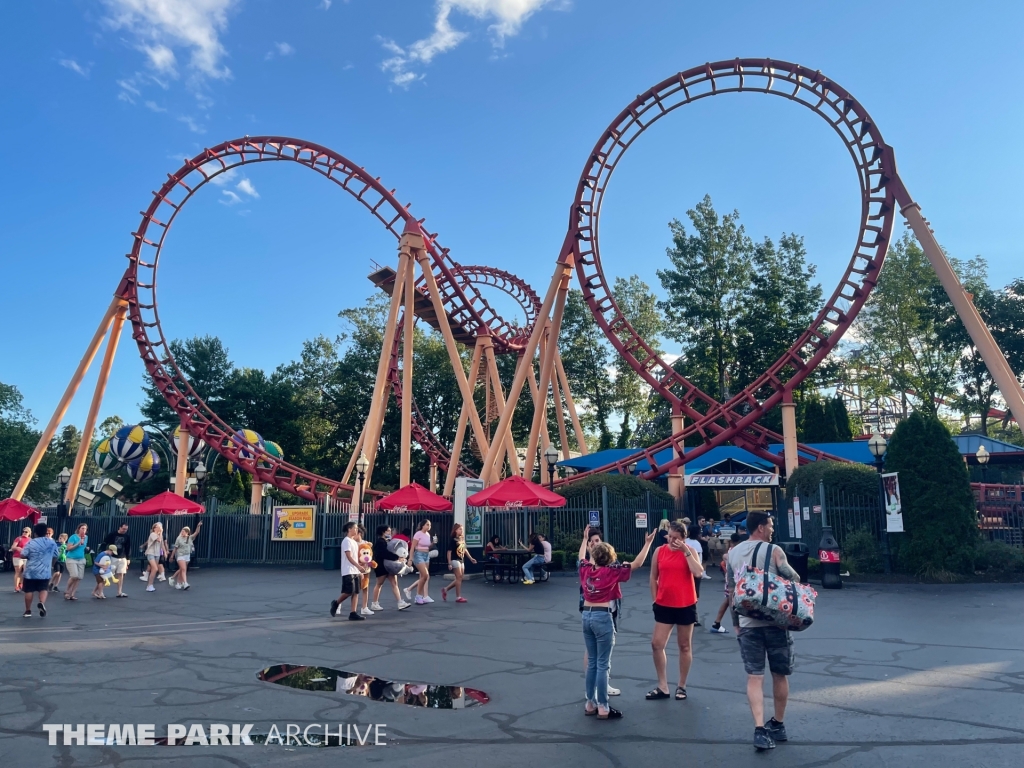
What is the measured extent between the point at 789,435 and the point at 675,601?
18.6 metres

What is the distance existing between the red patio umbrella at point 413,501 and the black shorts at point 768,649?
1614 centimetres

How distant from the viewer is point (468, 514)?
21.0m

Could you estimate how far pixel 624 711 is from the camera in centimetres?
655

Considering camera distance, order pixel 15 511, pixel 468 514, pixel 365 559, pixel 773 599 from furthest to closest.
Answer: pixel 15 511, pixel 468 514, pixel 365 559, pixel 773 599

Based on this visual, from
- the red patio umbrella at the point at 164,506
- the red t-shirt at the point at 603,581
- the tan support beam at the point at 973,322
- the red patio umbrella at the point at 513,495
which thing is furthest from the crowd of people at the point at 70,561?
the tan support beam at the point at 973,322

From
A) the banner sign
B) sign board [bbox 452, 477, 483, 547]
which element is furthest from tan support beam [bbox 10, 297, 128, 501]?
the banner sign

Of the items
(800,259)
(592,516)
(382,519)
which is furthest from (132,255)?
(800,259)

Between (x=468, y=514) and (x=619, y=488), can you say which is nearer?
(x=468, y=514)

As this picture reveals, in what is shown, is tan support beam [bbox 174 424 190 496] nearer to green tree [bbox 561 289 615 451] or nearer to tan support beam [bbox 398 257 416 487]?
tan support beam [bbox 398 257 416 487]

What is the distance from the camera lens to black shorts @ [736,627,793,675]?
555cm

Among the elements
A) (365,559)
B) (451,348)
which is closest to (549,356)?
(451,348)

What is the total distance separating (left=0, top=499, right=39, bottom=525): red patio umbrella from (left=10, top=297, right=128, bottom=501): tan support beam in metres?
3.46

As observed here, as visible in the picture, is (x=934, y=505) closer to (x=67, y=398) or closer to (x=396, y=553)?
Result: (x=396, y=553)

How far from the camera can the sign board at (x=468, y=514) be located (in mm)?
20359
